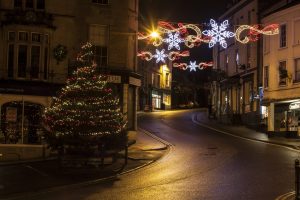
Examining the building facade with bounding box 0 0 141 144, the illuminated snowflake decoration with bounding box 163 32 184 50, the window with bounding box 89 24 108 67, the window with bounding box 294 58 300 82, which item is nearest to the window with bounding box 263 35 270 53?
the window with bounding box 294 58 300 82

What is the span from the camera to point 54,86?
30703 mm

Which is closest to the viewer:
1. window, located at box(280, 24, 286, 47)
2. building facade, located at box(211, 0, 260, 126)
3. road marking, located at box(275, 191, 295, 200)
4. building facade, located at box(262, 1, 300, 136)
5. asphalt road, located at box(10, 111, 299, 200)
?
road marking, located at box(275, 191, 295, 200)

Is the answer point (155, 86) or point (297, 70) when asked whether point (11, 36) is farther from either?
point (155, 86)

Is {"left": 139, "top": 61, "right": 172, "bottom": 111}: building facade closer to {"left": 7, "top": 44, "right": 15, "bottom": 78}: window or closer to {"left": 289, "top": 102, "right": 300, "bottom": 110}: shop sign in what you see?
{"left": 289, "top": 102, "right": 300, "bottom": 110}: shop sign

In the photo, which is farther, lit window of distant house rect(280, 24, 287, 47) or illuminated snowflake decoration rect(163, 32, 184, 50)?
lit window of distant house rect(280, 24, 287, 47)

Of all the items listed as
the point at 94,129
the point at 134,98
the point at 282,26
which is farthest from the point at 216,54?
the point at 94,129

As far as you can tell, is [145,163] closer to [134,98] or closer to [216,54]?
A: [134,98]

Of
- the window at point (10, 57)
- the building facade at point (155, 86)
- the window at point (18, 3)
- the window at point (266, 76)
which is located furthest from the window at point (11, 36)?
the building facade at point (155, 86)

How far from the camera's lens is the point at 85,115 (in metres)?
22.2

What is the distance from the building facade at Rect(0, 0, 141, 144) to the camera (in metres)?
29.8

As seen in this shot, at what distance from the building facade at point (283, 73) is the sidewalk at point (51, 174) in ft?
50.0

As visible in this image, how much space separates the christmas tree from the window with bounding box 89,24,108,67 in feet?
31.4

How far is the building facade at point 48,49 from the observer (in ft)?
97.6

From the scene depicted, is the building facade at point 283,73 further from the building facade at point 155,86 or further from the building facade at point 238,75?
the building facade at point 155,86
